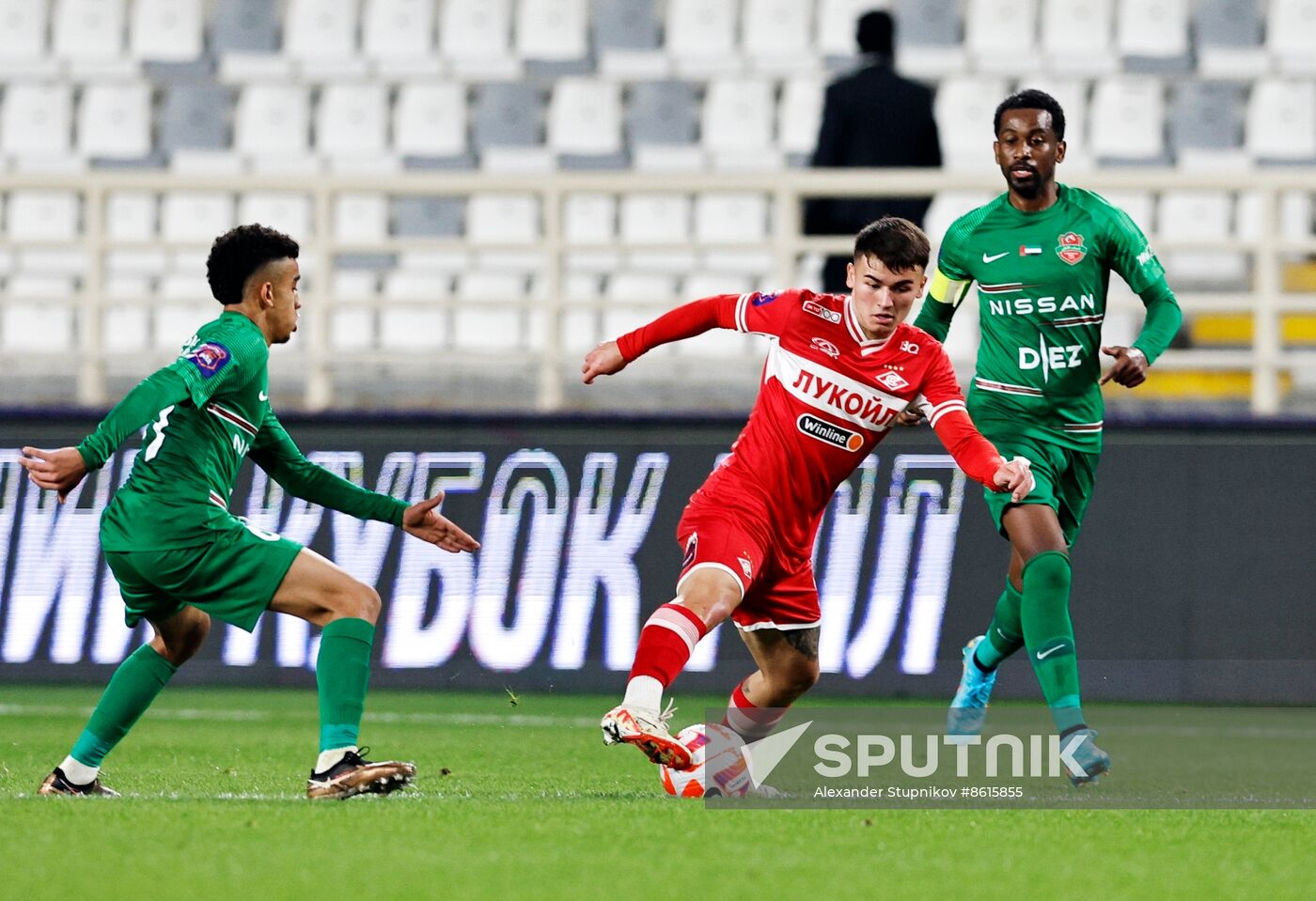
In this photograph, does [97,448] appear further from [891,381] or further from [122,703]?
[891,381]

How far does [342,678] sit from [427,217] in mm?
10291

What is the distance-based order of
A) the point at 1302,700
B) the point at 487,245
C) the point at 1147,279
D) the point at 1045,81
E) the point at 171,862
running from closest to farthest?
the point at 171,862, the point at 1147,279, the point at 1302,700, the point at 487,245, the point at 1045,81

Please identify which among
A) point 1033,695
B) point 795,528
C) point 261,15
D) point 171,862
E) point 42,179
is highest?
point 261,15

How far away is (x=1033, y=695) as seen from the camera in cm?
1042

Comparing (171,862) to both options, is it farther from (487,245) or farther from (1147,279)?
(487,245)

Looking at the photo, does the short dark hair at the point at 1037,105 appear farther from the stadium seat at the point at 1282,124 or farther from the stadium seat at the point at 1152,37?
the stadium seat at the point at 1152,37

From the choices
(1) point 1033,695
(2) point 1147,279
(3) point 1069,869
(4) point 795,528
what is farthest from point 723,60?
(3) point 1069,869

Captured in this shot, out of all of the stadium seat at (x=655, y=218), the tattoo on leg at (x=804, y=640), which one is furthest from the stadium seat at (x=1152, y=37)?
the tattoo on leg at (x=804, y=640)

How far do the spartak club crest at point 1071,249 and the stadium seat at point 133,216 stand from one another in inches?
395

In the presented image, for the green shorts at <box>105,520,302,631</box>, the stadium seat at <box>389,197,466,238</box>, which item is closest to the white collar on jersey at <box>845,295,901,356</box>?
the green shorts at <box>105,520,302,631</box>

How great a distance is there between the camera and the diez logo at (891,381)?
6312mm

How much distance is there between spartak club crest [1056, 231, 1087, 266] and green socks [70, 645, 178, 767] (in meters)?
3.34

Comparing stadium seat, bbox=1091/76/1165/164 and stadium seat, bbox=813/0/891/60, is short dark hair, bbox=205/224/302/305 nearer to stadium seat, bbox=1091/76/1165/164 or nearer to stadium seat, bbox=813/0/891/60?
stadium seat, bbox=1091/76/1165/164

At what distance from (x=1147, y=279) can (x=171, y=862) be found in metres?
4.10
